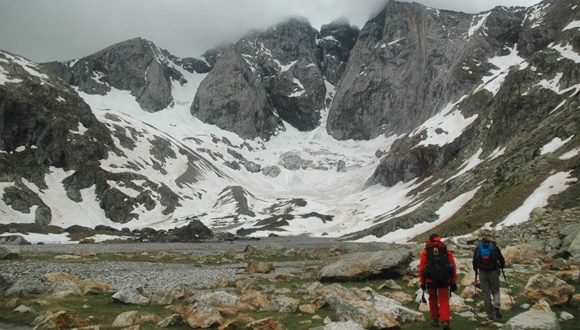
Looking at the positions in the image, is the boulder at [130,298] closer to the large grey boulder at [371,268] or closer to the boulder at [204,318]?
the boulder at [204,318]

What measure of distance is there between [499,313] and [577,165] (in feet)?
168

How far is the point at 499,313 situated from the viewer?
1514 cm

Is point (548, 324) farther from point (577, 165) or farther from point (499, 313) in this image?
point (577, 165)

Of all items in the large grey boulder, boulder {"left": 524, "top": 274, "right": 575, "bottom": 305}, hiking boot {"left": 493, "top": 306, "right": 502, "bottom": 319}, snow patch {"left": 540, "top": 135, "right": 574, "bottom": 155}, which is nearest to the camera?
hiking boot {"left": 493, "top": 306, "right": 502, "bottom": 319}

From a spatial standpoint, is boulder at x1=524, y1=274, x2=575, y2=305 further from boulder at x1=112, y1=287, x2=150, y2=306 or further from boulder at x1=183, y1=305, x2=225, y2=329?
boulder at x1=112, y1=287, x2=150, y2=306

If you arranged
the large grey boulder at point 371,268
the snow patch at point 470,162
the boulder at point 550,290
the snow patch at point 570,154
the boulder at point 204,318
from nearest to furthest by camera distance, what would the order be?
the boulder at point 204,318, the boulder at point 550,290, the large grey boulder at point 371,268, the snow patch at point 570,154, the snow patch at point 470,162

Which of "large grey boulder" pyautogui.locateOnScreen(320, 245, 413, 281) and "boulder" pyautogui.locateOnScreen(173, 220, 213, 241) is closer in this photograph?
"large grey boulder" pyautogui.locateOnScreen(320, 245, 413, 281)

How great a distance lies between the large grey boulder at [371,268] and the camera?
26312mm

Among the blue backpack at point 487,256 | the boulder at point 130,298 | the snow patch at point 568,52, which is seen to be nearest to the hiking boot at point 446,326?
the blue backpack at point 487,256

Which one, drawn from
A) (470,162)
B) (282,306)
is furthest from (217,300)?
(470,162)

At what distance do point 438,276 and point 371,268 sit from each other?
472 inches

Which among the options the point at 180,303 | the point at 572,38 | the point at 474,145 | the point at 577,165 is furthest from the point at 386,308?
the point at 572,38

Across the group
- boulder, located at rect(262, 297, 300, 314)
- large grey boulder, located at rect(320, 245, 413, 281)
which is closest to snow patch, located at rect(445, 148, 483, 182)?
large grey boulder, located at rect(320, 245, 413, 281)

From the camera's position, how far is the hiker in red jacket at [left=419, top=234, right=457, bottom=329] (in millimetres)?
14430
